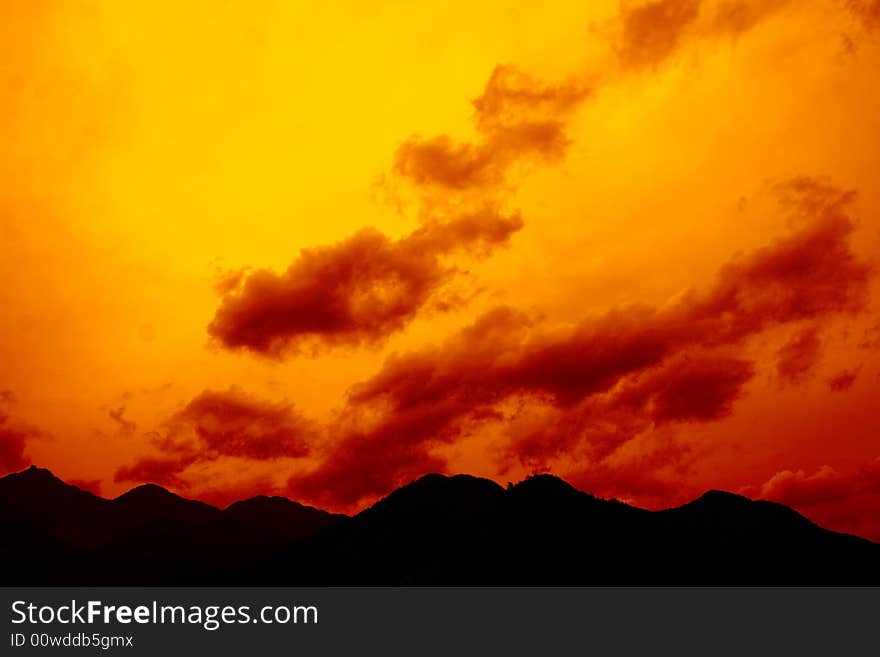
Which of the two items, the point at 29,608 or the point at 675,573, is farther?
the point at 675,573

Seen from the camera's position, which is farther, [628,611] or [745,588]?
[745,588]

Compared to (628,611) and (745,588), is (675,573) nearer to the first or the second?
(745,588)

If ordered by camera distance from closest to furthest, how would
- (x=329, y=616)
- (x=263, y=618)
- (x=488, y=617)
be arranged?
(x=263, y=618) → (x=488, y=617) → (x=329, y=616)

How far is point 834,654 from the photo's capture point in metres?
141

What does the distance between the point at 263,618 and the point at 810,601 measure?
129 metres

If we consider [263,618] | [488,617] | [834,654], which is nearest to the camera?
[263,618]

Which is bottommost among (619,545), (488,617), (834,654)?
(834,654)

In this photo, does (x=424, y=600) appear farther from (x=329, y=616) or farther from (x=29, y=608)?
(x=29, y=608)

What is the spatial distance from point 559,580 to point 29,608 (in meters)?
114

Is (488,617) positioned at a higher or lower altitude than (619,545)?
lower

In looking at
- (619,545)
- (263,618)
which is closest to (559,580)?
(619,545)

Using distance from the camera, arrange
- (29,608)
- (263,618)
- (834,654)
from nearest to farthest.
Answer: (29,608), (263,618), (834,654)

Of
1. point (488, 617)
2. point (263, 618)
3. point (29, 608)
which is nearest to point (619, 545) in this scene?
point (488, 617)

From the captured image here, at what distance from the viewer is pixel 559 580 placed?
18162 cm
